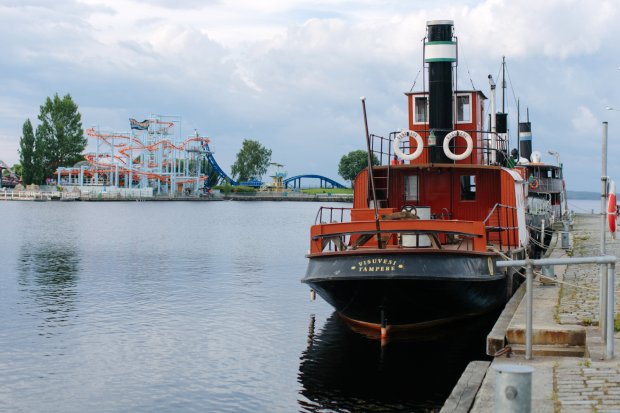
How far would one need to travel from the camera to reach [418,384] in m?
14.8

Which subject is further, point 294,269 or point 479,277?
point 294,269

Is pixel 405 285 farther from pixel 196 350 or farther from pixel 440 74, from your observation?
pixel 440 74

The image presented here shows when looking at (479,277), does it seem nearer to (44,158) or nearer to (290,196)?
(44,158)

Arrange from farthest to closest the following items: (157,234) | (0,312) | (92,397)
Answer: (157,234), (0,312), (92,397)

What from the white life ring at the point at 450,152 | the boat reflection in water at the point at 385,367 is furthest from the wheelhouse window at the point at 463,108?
the boat reflection in water at the point at 385,367

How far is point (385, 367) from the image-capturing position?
15969 mm

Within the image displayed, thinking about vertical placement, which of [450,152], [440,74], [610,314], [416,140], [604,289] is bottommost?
[610,314]

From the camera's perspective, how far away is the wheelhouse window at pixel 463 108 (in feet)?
78.1

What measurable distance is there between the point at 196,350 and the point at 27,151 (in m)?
131

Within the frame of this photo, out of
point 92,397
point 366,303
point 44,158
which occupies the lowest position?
point 92,397

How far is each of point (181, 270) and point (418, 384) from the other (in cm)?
2172

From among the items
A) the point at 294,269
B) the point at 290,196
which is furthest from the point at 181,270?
the point at 290,196

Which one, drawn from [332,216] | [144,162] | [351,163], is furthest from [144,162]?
[332,216]

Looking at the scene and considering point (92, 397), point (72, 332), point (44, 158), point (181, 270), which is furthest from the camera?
point (44, 158)
